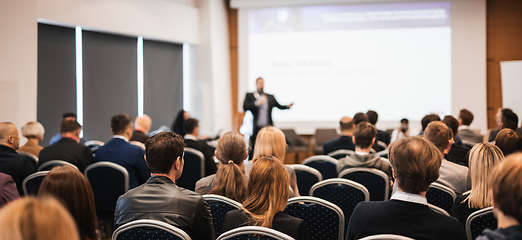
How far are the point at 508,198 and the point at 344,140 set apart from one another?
3853mm

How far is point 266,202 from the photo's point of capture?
1.85 m

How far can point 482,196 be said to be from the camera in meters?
2.23

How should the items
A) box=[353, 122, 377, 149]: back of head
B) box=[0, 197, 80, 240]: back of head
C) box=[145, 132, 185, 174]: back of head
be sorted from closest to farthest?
box=[0, 197, 80, 240]: back of head < box=[145, 132, 185, 174]: back of head < box=[353, 122, 377, 149]: back of head

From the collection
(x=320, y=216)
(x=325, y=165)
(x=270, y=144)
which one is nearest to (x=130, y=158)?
(x=270, y=144)

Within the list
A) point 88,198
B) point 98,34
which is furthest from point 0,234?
point 98,34

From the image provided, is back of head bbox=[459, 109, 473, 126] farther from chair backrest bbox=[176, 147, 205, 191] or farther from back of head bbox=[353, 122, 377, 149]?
chair backrest bbox=[176, 147, 205, 191]

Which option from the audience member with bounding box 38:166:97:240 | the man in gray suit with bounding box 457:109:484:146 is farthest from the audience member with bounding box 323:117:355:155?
the audience member with bounding box 38:166:97:240

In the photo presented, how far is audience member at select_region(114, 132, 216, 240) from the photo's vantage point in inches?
76.8

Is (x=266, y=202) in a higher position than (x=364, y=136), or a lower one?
lower

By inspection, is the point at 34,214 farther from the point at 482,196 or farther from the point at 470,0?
the point at 470,0

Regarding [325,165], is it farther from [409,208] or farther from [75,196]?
[75,196]

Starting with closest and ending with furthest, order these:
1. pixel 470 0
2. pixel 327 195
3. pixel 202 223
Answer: pixel 202 223 → pixel 327 195 → pixel 470 0

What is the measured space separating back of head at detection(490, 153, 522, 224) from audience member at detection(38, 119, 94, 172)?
3.62 m

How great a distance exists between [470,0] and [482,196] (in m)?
7.39
